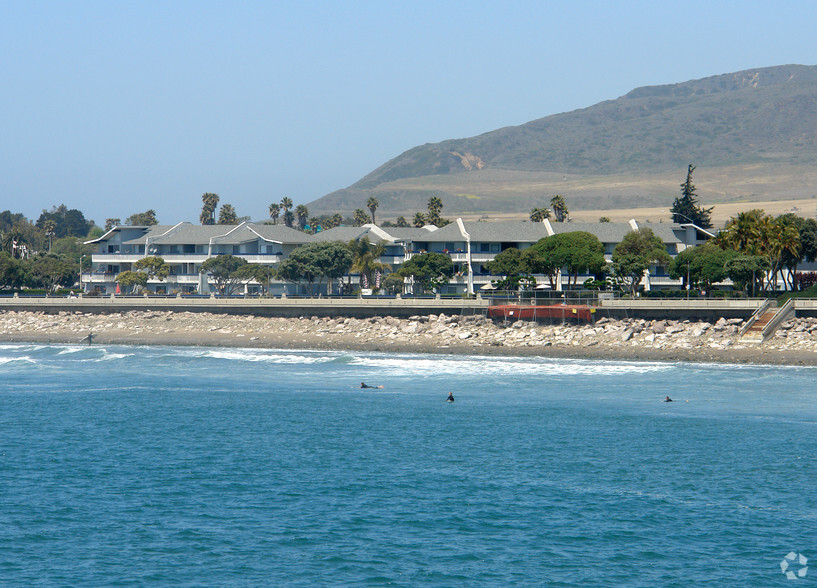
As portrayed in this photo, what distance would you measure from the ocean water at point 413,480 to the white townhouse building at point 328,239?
4760 cm

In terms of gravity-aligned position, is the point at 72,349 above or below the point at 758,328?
below

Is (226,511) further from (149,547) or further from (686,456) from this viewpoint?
(686,456)

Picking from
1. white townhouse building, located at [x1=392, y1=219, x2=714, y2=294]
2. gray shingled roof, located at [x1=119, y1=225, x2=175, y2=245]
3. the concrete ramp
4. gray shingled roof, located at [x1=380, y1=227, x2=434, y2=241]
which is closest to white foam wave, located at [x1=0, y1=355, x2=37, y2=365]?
white townhouse building, located at [x1=392, y1=219, x2=714, y2=294]

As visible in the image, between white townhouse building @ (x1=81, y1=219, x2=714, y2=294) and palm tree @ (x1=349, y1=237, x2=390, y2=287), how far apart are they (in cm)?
439

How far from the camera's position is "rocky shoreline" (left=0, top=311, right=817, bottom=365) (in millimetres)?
71137

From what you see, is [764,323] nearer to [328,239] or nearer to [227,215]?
[328,239]

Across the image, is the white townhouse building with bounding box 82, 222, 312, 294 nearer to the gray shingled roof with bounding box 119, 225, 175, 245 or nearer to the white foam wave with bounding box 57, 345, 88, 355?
the gray shingled roof with bounding box 119, 225, 175, 245

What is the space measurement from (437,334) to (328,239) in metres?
44.4

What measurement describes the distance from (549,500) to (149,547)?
14081 mm

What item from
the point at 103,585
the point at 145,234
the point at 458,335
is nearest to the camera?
the point at 103,585

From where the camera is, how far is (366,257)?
365 feet

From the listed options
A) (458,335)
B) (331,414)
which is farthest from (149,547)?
(458,335)

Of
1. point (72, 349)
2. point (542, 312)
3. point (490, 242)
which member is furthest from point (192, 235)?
point (542, 312)

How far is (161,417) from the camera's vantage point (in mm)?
51125
